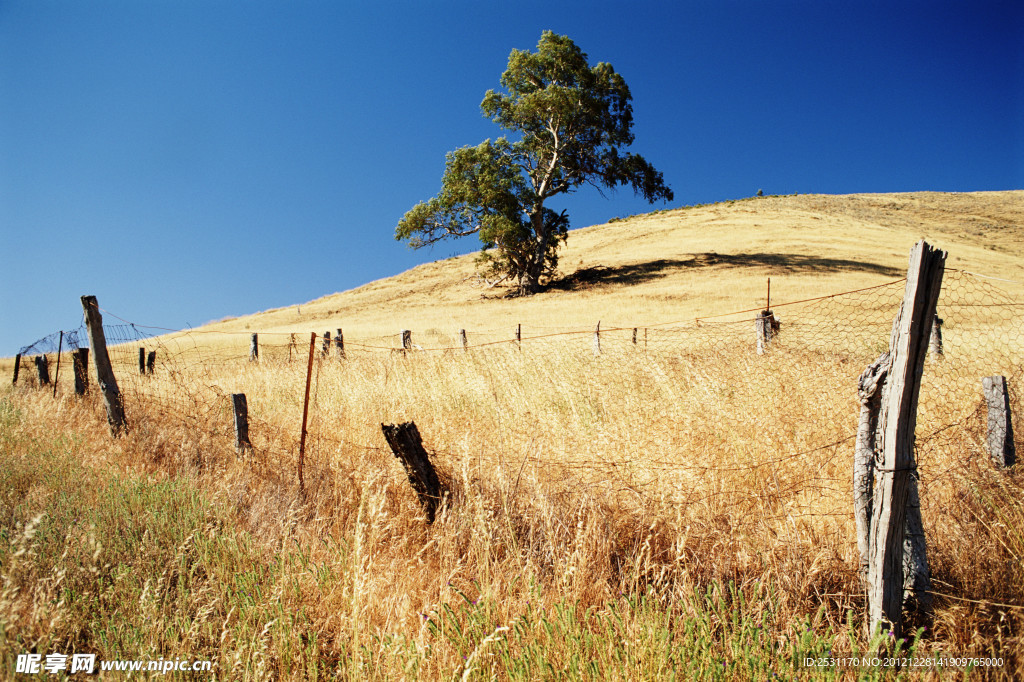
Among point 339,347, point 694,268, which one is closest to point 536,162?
point 694,268

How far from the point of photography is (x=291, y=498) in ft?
13.4

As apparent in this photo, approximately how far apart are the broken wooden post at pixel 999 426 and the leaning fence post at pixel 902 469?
2399 mm

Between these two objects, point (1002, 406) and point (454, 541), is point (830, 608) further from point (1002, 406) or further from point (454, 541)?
point (1002, 406)

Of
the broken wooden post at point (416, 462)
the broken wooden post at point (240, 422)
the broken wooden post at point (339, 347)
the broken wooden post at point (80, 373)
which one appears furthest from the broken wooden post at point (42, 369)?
the broken wooden post at point (416, 462)

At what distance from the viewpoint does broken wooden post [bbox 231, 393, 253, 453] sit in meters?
5.09

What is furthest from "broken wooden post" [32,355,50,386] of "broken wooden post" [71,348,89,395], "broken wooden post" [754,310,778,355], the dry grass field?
"broken wooden post" [754,310,778,355]

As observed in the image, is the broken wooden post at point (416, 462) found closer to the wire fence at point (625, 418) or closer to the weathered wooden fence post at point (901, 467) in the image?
the wire fence at point (625, 418)

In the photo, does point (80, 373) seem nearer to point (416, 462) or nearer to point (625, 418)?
point (416, 462)

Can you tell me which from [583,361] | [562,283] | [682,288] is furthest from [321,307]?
[583,361]

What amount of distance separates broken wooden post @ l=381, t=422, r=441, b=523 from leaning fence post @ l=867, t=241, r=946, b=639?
109 inches

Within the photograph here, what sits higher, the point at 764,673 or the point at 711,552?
the point at 711,552

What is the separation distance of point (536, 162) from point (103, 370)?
105 feet

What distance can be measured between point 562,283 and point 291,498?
30004 millimetres

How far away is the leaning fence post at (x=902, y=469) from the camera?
8.27ft
